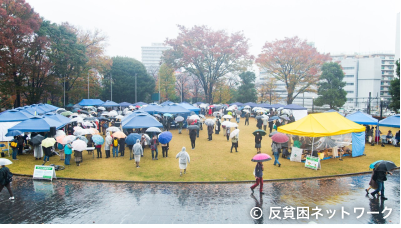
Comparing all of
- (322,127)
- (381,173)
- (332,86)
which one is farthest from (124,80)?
(381,173)

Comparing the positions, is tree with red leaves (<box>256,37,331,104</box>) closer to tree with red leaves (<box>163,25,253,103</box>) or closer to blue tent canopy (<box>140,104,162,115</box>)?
tree with red leaves (<box>163,25,253,103</box>)

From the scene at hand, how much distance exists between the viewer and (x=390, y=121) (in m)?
19.4

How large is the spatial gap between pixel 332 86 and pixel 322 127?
28497mm

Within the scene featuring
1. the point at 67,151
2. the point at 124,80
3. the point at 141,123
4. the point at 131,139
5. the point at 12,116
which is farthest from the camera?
the point at 124,80

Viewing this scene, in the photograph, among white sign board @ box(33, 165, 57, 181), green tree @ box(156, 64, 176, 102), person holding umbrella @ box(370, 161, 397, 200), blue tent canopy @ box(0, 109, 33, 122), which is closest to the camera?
person holding umbrella @ box(370, 161, 397, 200)

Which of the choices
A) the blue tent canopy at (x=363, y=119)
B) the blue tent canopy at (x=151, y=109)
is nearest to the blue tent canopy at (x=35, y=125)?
the blue tent canopy at (x=151, y=109)

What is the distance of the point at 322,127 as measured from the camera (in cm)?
1433

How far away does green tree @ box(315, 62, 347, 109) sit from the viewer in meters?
38.7

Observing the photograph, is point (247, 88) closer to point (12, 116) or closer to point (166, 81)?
point (166, 81)

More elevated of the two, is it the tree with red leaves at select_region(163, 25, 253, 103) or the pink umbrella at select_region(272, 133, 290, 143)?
the tree with red leaves at select_region(163, 25, 253, 103)

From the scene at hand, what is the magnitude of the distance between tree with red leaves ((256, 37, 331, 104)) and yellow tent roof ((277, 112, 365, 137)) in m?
25.3

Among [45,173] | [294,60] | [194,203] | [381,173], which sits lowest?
[194,203]

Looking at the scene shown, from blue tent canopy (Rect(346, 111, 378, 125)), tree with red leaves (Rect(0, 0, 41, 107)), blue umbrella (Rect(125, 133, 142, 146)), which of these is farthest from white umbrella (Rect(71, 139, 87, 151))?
tree with red leaves (Rect(0, 0, 41, 107))
